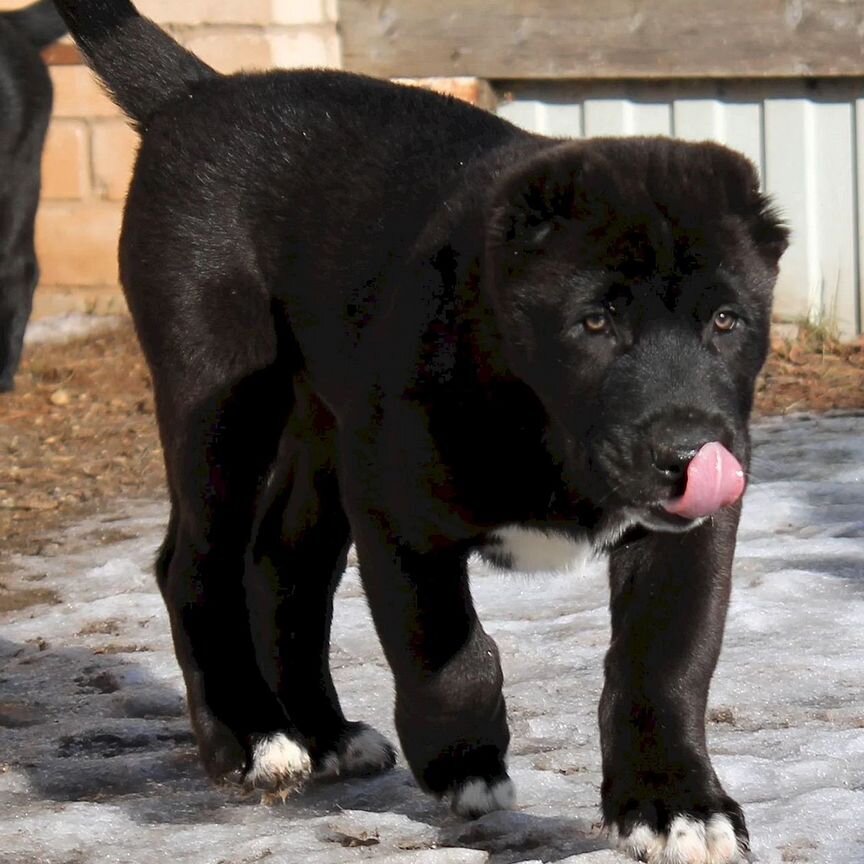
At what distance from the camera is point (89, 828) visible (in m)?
2.91

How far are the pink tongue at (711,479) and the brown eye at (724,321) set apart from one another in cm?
21

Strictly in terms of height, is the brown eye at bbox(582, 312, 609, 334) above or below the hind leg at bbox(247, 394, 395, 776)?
above

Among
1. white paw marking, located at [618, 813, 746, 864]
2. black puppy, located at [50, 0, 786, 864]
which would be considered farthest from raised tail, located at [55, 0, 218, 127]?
white paw marking, located at [618, 813, 746, 864]

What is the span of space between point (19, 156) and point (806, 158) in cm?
302

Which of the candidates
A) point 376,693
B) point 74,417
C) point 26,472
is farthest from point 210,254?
point 74,417

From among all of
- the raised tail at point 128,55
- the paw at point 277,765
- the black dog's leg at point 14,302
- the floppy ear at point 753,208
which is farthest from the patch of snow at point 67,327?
the floppy ear at point 753,208

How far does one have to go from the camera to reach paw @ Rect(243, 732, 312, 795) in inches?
122

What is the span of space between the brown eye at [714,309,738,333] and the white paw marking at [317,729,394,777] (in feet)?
3.62

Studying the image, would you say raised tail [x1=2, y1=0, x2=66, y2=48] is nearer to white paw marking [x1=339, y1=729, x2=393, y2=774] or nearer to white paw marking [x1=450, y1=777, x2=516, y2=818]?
white paw marking [x1=339, y1=729, x2=393, y2=774]

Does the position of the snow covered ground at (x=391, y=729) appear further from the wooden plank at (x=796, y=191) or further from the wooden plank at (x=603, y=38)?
the wooden plank at (x=603, y=38)

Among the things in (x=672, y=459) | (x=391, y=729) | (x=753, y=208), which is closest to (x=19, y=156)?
(x=391, y=729)

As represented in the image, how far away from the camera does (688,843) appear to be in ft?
8.38

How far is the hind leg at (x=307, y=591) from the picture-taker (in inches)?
126

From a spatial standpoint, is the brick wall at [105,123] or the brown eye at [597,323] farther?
the brick wall at [105,123]
